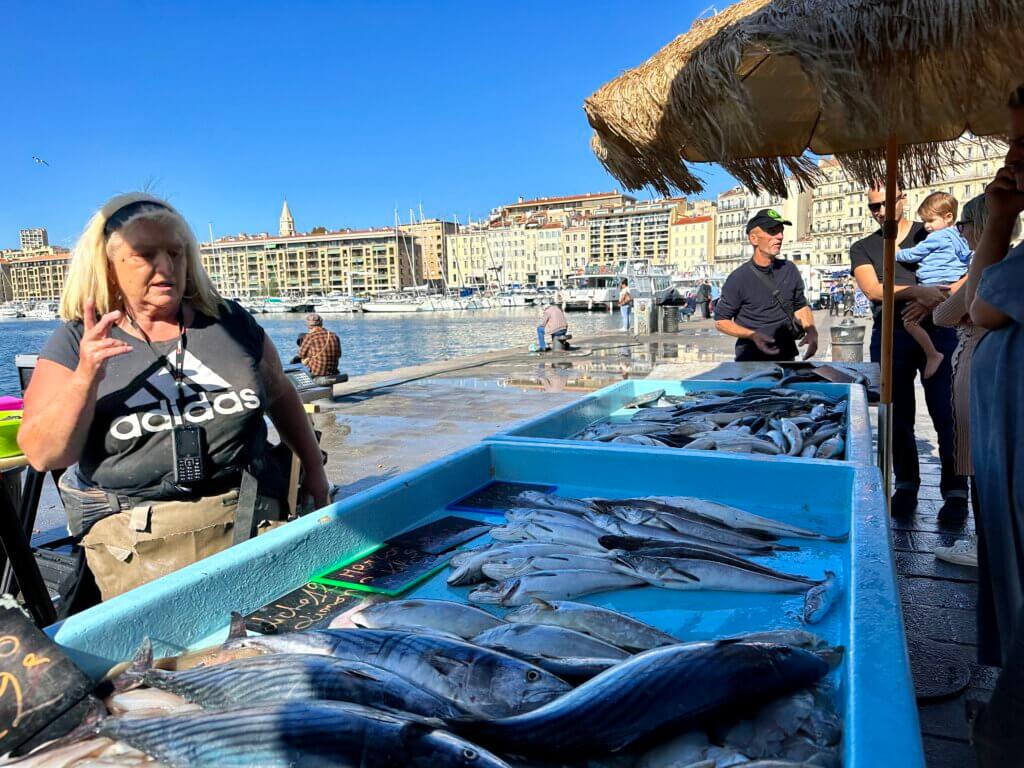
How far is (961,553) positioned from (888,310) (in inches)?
63.2

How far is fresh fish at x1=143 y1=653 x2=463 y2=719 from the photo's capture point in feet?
4.09

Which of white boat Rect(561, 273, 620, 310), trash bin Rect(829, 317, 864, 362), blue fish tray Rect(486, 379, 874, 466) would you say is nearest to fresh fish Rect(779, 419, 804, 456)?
blue fish tray Rect(486, 379, 874, 466)

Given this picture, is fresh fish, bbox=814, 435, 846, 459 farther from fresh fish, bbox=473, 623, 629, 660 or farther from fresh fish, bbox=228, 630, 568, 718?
fresh fish, bbox=228, 630, 568, 718

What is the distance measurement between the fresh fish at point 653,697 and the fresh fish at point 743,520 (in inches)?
41.2

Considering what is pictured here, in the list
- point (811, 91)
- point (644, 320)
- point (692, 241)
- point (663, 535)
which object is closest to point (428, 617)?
point (663, 535)

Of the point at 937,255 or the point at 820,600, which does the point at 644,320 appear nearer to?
the point at 937,255

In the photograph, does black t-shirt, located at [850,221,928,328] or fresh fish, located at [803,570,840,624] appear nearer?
fresh fish, located at [803,570,840,624]

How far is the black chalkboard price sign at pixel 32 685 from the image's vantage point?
1.25 m

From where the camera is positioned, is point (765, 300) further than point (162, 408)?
Yes

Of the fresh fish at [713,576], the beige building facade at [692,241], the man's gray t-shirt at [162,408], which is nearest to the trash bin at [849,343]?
the fresh fish at [713,576]

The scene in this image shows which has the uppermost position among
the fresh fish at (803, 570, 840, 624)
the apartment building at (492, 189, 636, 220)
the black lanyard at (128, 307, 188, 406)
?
the apartment building at (492, 189, 636, 220)

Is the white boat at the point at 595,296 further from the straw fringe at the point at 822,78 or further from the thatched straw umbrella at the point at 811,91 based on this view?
the straw fringe at the point at 822,78

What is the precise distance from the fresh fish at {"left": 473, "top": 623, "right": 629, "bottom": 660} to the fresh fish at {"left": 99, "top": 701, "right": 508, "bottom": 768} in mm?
401

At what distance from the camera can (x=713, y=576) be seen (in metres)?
1.95
